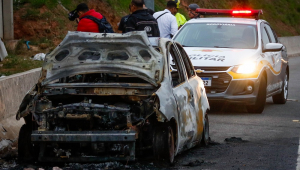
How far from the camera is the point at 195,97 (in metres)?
8.06

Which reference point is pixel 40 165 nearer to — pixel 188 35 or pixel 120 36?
pixel 120 36

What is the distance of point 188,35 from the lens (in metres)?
13.4

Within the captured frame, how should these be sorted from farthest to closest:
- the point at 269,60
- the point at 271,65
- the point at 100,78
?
the point at 271,65
the point at 269,60
the point at 100,78

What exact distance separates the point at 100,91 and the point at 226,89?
5.11 meters

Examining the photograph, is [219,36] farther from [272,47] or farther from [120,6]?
[120,6]

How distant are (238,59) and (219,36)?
1.35 metres

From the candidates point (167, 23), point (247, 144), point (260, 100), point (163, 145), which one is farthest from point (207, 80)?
point (163, 145)

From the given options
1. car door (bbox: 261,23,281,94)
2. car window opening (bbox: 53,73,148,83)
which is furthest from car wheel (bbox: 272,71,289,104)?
car window opening (bbox: 53,73,148,83)

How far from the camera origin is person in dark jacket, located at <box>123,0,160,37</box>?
10858mm

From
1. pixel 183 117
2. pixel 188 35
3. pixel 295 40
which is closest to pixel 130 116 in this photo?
pixel 183 117

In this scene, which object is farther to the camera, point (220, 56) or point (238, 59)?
point (220, 56)

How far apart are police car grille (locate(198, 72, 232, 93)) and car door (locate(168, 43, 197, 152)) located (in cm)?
367

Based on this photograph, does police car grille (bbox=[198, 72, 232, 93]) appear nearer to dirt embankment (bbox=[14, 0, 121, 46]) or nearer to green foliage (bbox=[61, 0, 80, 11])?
dirt embankment (bbox=[14, 0, 121, 46])

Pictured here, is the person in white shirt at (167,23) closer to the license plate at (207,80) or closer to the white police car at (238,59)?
the white police car at (238,59)
